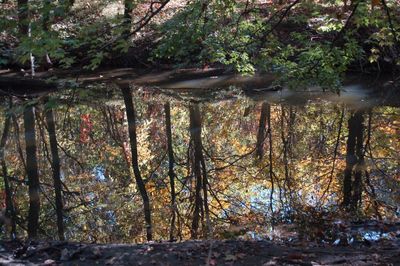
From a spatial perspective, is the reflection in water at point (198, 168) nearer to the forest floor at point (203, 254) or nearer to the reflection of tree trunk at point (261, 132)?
the reflection of tree trunk at point (261, 132)

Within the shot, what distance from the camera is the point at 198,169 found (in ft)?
33.5

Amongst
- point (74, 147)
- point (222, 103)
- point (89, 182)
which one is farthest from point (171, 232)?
point (222, 103)

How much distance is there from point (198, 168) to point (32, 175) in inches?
133

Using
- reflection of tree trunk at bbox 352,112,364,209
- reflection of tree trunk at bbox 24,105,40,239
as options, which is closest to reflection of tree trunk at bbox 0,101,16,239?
reflection of tree trunk at bbox 24,105,40,239

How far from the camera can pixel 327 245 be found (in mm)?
6094

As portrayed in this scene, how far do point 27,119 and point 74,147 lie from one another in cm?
373

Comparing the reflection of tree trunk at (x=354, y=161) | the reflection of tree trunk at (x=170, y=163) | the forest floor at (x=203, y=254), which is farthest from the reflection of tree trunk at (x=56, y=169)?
the reflection of tree trunk at (x=354, y=161)

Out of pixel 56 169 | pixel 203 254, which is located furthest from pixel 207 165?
pixel 203 254

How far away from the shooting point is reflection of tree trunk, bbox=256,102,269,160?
11.2 metres

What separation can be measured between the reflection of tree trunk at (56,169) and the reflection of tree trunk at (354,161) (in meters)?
4.53

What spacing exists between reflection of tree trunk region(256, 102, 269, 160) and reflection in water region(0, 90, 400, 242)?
35mm

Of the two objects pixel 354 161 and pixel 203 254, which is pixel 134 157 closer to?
pixel 354 161

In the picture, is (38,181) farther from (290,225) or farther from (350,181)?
(350,181)

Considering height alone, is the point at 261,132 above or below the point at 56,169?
above
